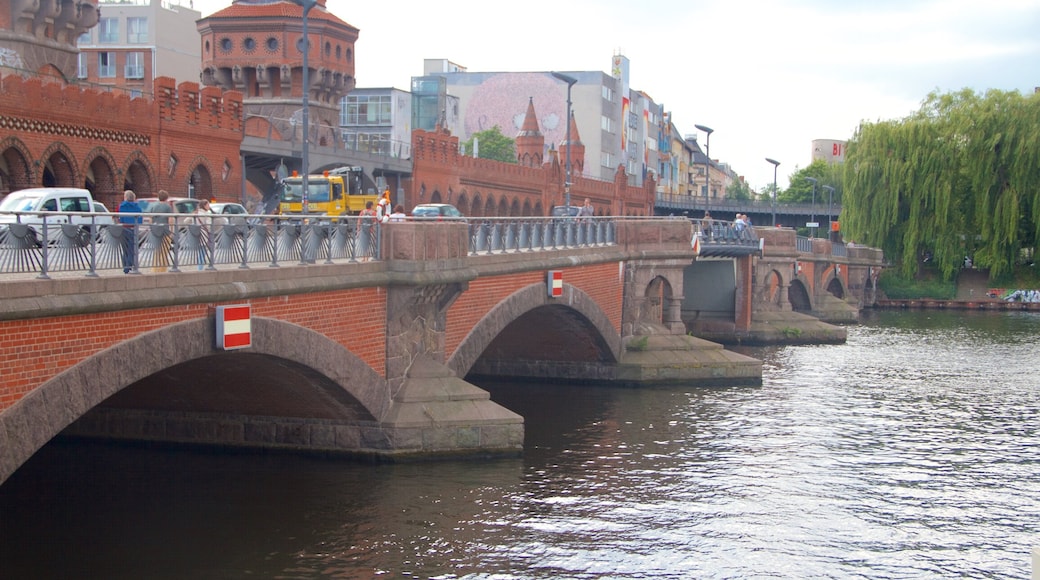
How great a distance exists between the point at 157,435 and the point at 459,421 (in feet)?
19.6

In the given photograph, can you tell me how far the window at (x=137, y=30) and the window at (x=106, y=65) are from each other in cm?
176

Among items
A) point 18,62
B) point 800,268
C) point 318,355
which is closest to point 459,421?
point 318,355

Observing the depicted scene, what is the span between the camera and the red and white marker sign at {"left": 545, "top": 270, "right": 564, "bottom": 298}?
3130 centimetres

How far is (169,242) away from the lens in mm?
16953

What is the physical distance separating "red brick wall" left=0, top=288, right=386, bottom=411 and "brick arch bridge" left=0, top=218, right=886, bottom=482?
2 cm

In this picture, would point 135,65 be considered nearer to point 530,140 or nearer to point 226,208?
point 530,140

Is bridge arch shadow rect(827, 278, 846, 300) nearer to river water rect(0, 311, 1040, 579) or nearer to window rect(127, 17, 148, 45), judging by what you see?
river water rect(0, 311, 1040, 579)

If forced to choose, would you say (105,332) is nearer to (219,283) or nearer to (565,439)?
(219,283)

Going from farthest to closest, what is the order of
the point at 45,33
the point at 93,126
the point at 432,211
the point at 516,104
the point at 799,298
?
the point at 516,104 < the point at 799,298 < the point at 45,33 < the point at 432,211 < the point at 93,126

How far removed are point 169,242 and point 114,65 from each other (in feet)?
242

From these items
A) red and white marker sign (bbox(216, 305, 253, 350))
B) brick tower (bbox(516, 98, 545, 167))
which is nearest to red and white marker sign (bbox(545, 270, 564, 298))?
red and white marker sign (bbox(216, 305, 253, 350))

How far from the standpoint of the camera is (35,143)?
112 feet

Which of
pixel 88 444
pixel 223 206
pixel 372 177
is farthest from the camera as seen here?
pixel 372 177

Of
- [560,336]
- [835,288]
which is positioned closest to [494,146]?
[835,288]
